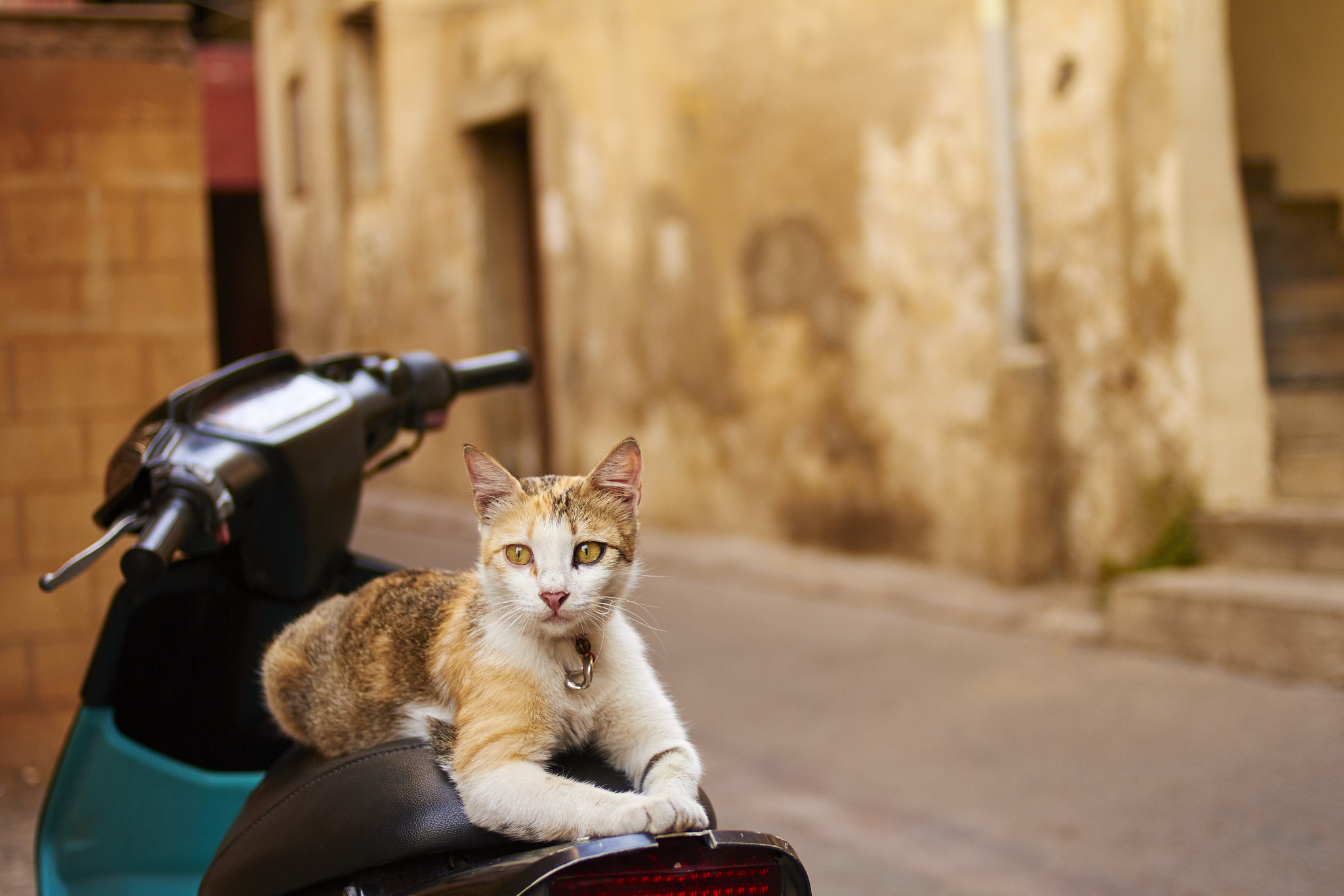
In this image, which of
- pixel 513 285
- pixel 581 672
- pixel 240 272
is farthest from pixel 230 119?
pixel 581 672

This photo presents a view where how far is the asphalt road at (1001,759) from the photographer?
10.0 feet

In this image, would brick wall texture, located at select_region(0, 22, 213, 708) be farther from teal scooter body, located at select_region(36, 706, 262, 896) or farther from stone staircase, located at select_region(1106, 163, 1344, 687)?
stone staircase, located at select_region(1106, 163, 1344, 687)

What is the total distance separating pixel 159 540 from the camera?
127cm

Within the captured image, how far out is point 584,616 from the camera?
1.19 meters

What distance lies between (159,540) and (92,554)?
0.10 m

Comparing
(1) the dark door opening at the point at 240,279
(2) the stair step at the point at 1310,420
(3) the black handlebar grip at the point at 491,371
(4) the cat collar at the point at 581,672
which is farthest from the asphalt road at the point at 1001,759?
(1) the dark door opening at the point at 240,279

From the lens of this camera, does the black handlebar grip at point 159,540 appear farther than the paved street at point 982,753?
No

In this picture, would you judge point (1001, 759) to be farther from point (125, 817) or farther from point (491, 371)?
point (125, 817)

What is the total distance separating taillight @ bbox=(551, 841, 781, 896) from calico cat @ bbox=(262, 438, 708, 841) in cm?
3

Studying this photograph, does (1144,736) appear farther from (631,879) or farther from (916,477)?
(631,879)

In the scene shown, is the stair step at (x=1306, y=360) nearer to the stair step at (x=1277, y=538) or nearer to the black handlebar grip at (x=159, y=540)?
the stair step at (x=1277, y=538)

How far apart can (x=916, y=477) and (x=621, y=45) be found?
3.51 metres

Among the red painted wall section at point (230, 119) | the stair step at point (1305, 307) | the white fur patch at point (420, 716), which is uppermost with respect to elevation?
the red painted wall section at point (230, 119)

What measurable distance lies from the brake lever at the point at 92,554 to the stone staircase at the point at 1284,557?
12.8ft
